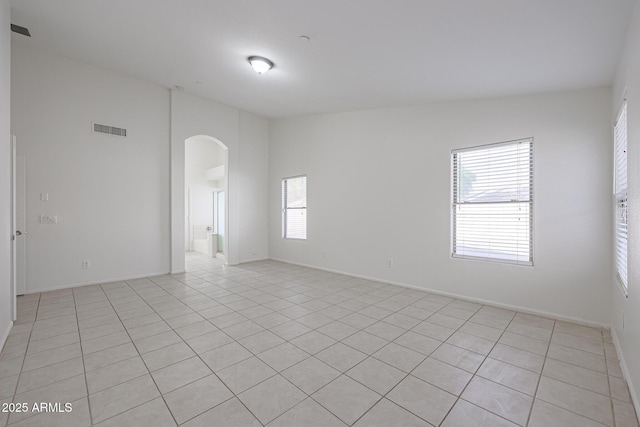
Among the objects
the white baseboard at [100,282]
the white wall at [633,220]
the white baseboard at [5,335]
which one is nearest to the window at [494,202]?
the white wall at [633,220]

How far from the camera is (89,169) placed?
15.5 feet

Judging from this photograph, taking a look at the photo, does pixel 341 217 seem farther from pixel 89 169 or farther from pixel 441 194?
pixel 89 169

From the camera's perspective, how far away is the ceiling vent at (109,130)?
15.7 ft

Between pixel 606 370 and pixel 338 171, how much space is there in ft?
15.2

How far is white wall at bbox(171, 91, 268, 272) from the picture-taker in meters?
5.70

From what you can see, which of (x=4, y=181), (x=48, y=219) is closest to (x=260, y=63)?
(x=4, y=181)

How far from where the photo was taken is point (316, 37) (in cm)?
319

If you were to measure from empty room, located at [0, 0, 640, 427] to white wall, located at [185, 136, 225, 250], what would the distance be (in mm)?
3987

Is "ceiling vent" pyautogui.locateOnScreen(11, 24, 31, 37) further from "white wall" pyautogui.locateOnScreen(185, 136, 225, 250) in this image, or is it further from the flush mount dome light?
"white wall" pyautogui.locateOnScreen(185, 136, 225, 250)

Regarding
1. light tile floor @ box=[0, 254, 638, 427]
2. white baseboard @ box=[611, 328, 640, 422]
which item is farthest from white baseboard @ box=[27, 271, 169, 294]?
white baseboard @ box=[611, 328, 640, 422]

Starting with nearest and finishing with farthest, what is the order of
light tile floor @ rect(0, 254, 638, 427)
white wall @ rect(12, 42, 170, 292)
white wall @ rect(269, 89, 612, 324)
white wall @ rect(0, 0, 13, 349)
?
light tile floor @ rect(0, 254, 638, 427) < white wall @ rect(0, 0, 13, 349) < white wall @ rect(269, 89, 612, 324) < white wall @ rect(12, 42, 170, 292)

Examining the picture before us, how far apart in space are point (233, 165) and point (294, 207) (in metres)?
1.75

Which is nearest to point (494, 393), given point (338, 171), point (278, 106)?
point (338, 171)

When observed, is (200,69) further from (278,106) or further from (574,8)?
(574,8)
